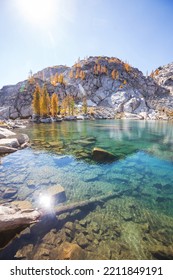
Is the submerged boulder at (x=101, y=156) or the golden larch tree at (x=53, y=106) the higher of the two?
the golden larch tree at (x=53, y=106)

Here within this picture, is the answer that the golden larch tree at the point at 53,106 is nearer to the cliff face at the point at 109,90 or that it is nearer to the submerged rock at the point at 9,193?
the cliff face at the point at 109,90

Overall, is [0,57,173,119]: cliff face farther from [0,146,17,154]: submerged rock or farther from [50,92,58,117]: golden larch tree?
[0,146,17,154]: submerged rock

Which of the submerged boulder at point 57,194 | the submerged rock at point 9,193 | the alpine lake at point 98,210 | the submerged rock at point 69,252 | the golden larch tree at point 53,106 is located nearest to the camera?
the submerged rock at point 69,252

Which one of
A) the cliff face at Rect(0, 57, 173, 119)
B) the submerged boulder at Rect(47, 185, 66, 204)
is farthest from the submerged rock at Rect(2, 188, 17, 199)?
the cliff face at Rect(0, 57, 173, 119)

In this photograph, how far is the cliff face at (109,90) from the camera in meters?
136

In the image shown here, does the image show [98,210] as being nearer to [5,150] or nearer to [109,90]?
[5,150]

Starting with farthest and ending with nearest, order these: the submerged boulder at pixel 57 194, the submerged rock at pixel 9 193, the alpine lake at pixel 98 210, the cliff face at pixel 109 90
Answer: the cliff face at pixel 109 90, the submerged rock at pixel 9 193, the submerged boulder at pixel 57 194, the alpine lake at pixel 98 210

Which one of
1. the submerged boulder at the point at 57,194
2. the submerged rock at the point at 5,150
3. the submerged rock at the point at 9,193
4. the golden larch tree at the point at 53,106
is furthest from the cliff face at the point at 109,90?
the submerged boulder at the point at 57,194

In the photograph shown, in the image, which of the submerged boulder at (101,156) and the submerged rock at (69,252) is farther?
the submerged boulder at (101,156)

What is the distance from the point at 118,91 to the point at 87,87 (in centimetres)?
3624

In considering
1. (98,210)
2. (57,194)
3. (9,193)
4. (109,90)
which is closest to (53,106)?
(9,193)

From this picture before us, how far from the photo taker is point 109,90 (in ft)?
567
